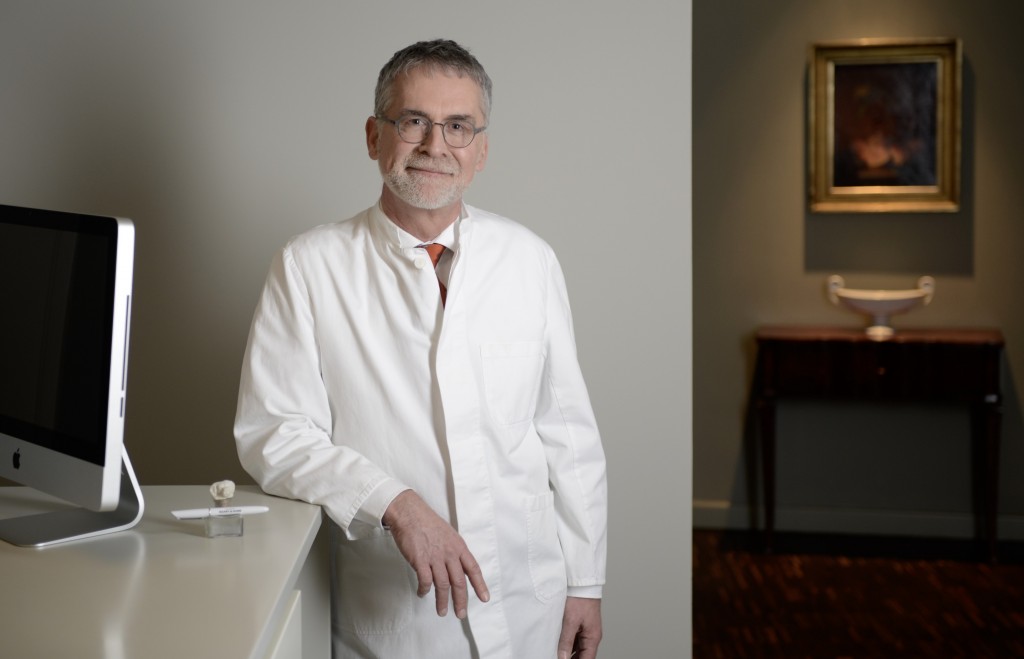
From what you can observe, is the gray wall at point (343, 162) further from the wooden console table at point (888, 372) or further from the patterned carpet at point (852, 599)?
the wooden console table at point (888, 372)

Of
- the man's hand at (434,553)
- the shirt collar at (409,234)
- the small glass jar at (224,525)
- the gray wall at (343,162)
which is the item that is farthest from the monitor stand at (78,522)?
the gray wall at (343,162)

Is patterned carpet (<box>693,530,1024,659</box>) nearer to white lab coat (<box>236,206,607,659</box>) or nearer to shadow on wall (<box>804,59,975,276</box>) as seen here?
shadow on wall (<box>804,59,975,276</box>)

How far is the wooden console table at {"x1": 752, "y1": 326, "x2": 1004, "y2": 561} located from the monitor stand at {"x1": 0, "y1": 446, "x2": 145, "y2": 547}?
3.16 meters

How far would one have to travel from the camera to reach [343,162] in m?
2.32

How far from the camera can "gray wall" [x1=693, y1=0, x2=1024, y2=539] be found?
4.29 metres

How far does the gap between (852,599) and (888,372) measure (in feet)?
3.05

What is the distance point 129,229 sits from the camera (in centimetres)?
126

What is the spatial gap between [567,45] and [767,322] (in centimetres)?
249

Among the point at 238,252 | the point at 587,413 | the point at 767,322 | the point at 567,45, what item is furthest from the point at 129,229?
the point at 767,322

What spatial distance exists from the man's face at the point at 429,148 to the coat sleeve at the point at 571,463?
0.28 meters

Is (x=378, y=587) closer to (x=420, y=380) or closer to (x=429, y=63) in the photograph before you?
(x=420, y=380)

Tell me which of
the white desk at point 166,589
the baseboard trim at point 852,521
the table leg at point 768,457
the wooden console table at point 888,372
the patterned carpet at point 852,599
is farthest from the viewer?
the baseboard trim at point 852,521

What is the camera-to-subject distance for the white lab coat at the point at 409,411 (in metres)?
1.56

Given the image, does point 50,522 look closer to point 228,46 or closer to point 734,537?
point 228,46
